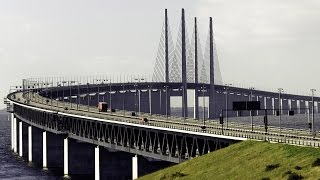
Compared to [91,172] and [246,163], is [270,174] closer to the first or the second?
[246,163]

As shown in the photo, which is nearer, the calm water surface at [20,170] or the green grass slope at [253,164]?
the green grass slope at [253,164]

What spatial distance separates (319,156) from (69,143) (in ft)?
300

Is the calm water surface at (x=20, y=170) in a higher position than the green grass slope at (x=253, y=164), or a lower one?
lower

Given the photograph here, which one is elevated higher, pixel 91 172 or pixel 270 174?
pixel 270 174

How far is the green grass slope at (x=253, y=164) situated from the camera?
65.7m

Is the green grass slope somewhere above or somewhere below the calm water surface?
above

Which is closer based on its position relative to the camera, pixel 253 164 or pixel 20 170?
pixel 253 164

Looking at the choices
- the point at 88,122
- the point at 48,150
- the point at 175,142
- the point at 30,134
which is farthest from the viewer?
the point at 30,134

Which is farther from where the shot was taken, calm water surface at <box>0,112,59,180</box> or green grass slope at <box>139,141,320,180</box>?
calm water surface at <box>0,112,59,180</box>

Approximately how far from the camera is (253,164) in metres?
72.8

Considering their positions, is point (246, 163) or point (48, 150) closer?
point (246, 163)

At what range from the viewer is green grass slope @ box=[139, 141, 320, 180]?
216 feet

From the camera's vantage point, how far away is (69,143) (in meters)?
150

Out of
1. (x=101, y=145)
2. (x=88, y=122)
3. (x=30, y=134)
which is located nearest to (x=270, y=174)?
(x=101, y=145)
